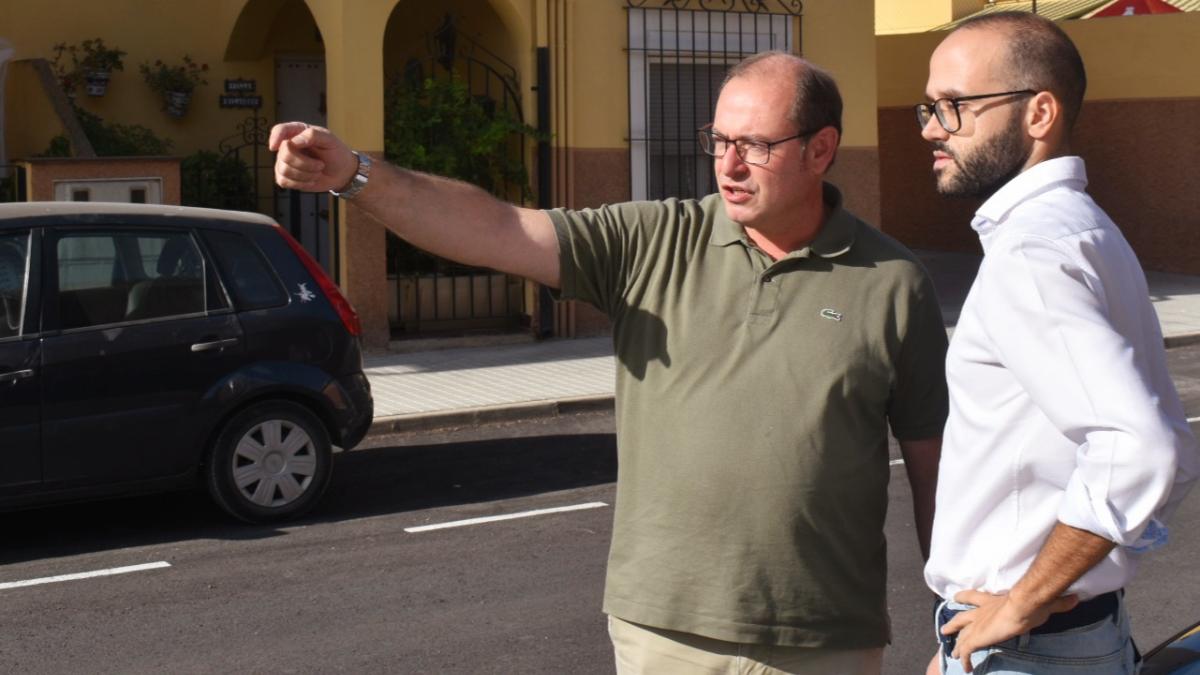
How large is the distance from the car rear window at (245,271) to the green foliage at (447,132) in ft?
19.8

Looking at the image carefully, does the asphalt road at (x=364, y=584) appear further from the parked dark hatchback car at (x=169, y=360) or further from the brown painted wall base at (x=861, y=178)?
the brown painted wall base at (x=861, y=178)

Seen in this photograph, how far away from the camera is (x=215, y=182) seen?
15047mm

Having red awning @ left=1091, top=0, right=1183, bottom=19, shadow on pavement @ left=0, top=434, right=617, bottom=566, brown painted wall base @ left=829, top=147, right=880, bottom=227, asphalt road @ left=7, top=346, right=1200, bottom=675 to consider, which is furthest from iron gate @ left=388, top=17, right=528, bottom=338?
red awning @ left=1091, top=0, right=1183, bottom=19

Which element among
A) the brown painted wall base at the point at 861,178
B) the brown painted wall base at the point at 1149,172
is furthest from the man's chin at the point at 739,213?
the brown painted wall base at the point at 1149,172

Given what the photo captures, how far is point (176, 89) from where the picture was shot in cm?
1555

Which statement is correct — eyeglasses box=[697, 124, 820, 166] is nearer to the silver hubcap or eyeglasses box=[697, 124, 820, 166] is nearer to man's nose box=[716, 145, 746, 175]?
man's nose box=[716, 145, 746, 175]

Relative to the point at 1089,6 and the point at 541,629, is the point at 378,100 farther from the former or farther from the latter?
the point at 1089,6

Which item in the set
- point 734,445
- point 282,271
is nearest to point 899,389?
point 734,445

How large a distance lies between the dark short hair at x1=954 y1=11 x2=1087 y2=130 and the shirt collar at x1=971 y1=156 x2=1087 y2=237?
0.10 m

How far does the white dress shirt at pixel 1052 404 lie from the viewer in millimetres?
2359

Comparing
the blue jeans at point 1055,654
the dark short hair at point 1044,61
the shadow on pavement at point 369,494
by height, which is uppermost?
the dark short hair at point 1044,61

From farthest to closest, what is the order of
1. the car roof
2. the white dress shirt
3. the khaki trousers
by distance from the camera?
the car roof
the khaki trousers
the white dress shirt

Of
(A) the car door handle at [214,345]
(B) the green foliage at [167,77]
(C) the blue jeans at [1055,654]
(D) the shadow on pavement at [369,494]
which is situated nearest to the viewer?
(C) the blue jeans at [1055,654]

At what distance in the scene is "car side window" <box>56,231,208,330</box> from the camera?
7434 mm
